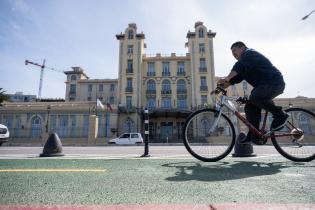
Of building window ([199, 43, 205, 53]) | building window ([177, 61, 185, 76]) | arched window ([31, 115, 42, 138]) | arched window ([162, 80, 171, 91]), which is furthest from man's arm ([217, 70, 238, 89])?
building window ([199, 43, 205, 53])

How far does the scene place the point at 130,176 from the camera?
A: 6.51 feet

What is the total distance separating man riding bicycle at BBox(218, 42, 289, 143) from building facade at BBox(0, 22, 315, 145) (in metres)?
32.9

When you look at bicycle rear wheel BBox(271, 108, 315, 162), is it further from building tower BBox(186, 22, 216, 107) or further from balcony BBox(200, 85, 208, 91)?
balcony BBox(200, 85, 208, 91)

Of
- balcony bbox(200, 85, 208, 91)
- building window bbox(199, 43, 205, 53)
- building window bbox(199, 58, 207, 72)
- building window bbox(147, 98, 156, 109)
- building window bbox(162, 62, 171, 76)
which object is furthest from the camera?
building window bbox(162, 62, 171, 76)

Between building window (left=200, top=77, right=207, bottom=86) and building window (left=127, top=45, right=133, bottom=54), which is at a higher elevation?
building window (left=127, top=45, right=133, bottom=54)

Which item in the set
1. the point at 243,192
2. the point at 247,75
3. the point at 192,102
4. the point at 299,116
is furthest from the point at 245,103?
the point at 192,102

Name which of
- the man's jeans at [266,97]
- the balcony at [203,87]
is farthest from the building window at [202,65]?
the man's jeans at [266,97]

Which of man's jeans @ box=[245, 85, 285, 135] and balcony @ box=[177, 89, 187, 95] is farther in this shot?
balcony @ box=[177, 89, 187, 95]

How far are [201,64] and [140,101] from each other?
12.3m

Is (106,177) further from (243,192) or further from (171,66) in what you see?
(171,66)

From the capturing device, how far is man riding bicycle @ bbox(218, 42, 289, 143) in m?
2.92

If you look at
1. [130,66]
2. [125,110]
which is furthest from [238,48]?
[130,66]

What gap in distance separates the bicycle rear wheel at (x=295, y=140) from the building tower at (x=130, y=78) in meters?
34.9

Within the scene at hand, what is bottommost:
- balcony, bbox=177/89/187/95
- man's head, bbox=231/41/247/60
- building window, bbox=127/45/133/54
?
man's head, bbox=231/41/247/60
